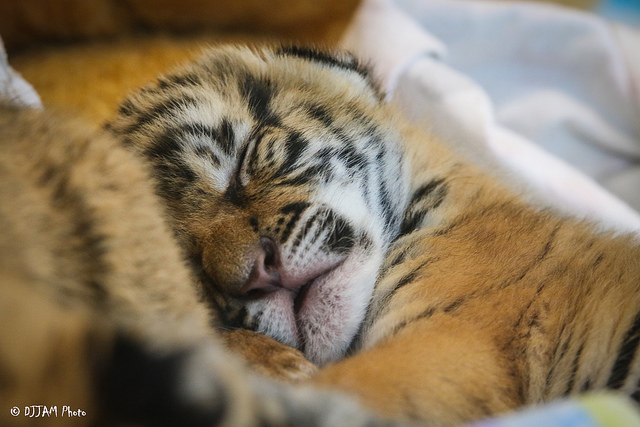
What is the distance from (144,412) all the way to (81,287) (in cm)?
22

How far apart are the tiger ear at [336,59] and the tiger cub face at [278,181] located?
11 millimetres

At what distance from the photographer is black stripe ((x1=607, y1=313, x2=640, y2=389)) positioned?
3.19 ft

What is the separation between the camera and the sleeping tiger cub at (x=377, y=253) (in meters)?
0.98

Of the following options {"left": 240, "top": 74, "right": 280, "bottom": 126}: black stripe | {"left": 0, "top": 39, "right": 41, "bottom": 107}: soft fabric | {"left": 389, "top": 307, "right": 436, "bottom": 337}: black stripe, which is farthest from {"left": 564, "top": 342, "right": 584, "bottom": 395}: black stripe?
{"left": 0, "top": 39, "right": 41, "bottom": 107}: soft fabric

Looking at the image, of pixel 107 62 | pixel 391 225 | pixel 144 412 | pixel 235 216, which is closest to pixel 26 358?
pixel 144 412

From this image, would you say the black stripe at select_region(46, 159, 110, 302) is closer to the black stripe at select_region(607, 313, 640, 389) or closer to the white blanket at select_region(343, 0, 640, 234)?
the black stripe at select_region(607, 313, 640, 389)

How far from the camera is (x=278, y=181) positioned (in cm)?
128

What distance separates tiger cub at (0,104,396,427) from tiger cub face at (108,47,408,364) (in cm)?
24

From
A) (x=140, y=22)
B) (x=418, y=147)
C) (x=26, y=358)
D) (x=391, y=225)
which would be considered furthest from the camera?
(x=140, y=22)

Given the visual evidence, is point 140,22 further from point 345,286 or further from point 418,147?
point 345,286

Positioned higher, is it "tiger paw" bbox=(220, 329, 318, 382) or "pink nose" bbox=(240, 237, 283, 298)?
"pink nose" bbox=(240, 237, 283, 298)

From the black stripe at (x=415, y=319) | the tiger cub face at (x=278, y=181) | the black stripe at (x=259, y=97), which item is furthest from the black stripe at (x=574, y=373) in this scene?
the black stripe at (x=259, y=97)

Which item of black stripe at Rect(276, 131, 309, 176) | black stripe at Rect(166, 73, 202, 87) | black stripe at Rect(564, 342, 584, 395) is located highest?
black stripe at Rect(166, 73, 202, 87)

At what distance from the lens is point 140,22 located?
257cm
